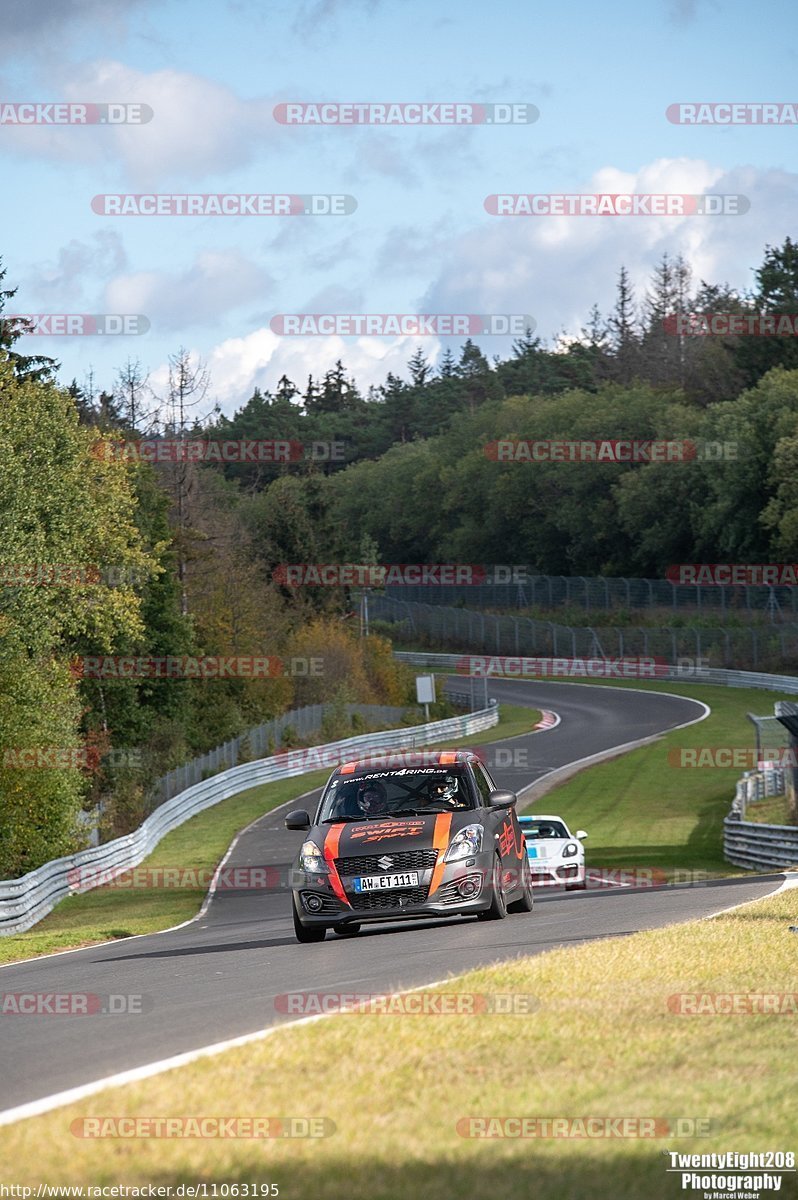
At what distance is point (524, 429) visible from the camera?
139875 mm

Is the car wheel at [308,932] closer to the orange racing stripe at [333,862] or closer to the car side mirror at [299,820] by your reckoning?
the orange racing stripe at [333,862]

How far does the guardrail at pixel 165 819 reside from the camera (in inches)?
1072

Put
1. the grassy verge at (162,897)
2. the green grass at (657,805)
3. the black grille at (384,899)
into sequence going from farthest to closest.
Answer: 1. the green grass at (657,805)
2. the grassy verge at (162,897)
3. the black grille at (384,899)

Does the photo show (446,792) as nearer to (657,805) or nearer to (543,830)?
(543,830)

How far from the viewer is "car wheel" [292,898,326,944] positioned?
15.1 m

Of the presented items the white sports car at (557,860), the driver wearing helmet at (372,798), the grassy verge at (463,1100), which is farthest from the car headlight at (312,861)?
the white sports car at (557,860)

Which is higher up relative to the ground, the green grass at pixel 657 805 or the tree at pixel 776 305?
the tree at pixel 776 305

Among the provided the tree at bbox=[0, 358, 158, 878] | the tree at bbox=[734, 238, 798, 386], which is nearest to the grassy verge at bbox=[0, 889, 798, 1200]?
the tree at bbox=[0, 358, 158, 878]

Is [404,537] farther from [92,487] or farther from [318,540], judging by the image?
[92,487]

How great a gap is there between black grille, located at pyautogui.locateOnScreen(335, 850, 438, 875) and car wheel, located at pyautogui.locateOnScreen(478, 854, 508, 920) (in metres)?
0.99

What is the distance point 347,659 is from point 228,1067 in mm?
75115

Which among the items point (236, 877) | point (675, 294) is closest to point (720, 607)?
point (236, 877)

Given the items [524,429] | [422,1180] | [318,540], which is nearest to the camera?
[422,1180]

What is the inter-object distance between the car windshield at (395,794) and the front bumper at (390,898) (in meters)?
0.76
